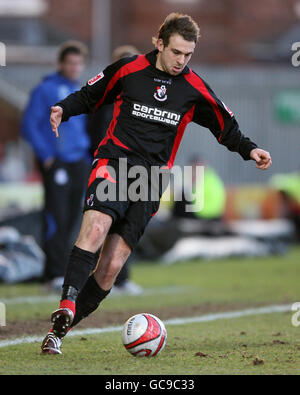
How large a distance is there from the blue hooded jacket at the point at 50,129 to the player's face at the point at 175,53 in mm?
3663

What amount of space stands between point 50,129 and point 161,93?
3862mm

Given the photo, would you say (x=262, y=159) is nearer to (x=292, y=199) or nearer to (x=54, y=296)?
(x=54, y=296)

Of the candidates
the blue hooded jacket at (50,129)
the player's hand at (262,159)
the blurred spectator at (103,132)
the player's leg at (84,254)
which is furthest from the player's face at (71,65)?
the player's leg at (84,254)

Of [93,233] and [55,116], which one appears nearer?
[93,233]

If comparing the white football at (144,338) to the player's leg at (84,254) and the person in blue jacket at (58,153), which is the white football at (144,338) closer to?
the player's leg at (84,254)

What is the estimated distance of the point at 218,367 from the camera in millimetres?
4898

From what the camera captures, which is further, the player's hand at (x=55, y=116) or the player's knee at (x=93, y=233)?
the player's hand at (x=55, y=116)

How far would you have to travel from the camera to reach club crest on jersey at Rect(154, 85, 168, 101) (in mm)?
5723

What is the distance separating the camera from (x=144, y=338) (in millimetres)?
5297

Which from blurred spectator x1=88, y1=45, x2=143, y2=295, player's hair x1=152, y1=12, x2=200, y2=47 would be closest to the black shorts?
player's hair x1=152, y1=12, x2=200, y2=47

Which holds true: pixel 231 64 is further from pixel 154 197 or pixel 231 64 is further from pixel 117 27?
pixel 154 197

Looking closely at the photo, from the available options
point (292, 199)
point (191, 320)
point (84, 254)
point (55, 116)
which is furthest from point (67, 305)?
point (292, 199)

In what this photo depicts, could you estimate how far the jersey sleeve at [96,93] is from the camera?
582cm

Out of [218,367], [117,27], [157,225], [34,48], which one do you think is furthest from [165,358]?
[117,27]
